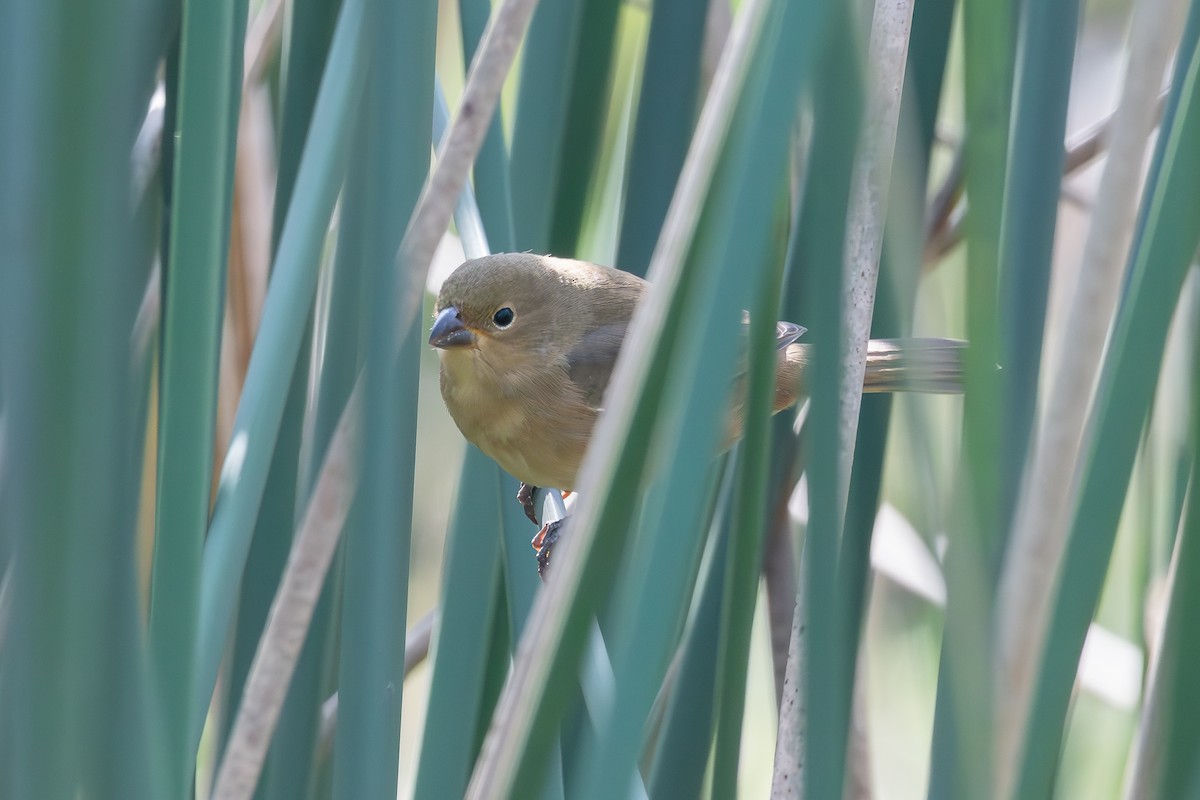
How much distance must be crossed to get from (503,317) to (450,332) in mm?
94

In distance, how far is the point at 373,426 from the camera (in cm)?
75

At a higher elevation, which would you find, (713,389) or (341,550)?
(713,389)

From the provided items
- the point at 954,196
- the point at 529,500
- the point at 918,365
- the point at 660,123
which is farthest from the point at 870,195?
the point at 529,500

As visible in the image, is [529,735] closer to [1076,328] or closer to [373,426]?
[373,426]

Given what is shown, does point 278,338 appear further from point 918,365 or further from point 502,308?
point 502,308

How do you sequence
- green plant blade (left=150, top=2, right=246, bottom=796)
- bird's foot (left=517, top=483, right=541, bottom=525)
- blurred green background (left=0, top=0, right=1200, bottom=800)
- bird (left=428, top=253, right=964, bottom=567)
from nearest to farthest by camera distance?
blurred green background (left=0, top=0, right=1200, bottom=800)
green plant blade (left=150, top=2, right=246, bottom=796)
bird (left=428, top=253, right=964, bottom=567)
bird's foot (left=517, top=483, right=541, bottom=525)

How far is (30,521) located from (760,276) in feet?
1.06

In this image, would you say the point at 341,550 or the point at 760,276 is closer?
the point at 760,276

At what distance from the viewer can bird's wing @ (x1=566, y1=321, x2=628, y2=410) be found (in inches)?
61.0

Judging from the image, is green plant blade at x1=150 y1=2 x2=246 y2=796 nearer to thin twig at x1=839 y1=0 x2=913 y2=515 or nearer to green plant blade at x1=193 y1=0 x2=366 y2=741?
green plant blade at x1=193 y1=0 x2=366 y2=741

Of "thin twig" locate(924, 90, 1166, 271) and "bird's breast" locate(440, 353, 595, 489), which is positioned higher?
"thin twig" locate(924, 90, 1166, 271)

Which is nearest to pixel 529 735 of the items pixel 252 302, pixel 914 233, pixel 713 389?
pixel 713 389

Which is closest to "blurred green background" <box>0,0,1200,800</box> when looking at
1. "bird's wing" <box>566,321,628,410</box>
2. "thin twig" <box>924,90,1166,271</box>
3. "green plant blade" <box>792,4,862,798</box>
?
"green plant blade" <box>792,4,862,798</box>

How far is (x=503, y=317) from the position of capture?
151 centimetres
